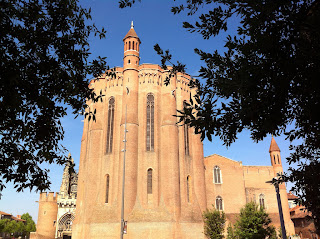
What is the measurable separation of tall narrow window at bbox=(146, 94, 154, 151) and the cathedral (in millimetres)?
112

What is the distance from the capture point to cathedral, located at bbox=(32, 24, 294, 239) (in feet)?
97.2

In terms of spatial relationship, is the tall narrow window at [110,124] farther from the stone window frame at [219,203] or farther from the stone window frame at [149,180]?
the stone window frame at [219,203]

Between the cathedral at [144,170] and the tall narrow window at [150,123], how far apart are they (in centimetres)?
11

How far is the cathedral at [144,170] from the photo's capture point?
97.2ft

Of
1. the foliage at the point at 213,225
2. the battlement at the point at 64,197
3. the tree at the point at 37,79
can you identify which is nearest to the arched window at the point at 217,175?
the foliage at the point at 213,225

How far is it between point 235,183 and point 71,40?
36.2 m

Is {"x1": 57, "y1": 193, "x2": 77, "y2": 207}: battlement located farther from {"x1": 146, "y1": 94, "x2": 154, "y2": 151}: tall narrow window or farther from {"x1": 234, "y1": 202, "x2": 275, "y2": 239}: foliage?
{"x1": 234, "y1": 202, "x2": 275, "y2": 239}: foliage

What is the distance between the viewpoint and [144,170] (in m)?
31.7

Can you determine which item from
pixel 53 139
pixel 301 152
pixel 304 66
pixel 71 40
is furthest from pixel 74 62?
pixel 301 152

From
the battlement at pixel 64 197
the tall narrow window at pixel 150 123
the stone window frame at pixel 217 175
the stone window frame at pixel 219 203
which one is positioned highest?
the tall narrow window at pixel 150 123

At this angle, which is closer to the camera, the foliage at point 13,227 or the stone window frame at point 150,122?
the stone window frame at point 150,122

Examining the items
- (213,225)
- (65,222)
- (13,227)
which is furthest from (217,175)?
(13,227)

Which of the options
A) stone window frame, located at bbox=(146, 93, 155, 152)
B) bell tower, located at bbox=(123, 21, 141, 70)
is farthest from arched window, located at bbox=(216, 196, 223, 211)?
bell tower, located at bbox=(123, 21, 141, 70)

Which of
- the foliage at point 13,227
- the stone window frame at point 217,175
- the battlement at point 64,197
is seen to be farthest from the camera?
the foliage at point 13,227
